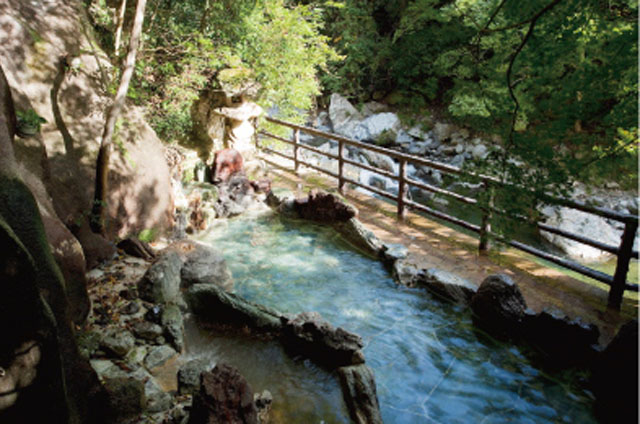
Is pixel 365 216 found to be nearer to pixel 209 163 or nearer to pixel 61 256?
pixel 209 163

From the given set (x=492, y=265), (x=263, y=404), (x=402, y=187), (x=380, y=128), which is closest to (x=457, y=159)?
(x=380, y=128)

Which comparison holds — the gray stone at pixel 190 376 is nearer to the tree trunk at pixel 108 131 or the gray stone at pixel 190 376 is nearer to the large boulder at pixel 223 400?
the large boulder at pixel 223 400

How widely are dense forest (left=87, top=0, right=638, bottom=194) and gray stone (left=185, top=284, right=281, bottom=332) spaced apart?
8.92 ft

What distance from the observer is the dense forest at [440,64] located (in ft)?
7.98

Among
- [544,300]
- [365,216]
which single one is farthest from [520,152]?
[365,216]

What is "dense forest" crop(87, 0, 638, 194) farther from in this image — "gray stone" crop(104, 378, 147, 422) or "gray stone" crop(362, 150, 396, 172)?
"gray stone" crop(104, 378, 147, 422)

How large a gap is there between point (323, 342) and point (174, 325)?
4.98ft

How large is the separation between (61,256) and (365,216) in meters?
4.87

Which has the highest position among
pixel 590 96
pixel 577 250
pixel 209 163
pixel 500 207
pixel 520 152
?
pixel 590 96

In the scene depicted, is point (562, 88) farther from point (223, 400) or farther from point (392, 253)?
point (392, 253)

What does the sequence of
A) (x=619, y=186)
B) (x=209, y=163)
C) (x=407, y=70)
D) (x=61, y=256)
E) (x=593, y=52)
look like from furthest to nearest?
(x=407, y=70), (x=619, y=186), (x=209, y=163), (x=61, y=256), (x=593, y=52)

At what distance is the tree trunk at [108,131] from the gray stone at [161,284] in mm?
1098

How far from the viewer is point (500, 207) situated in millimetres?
2850

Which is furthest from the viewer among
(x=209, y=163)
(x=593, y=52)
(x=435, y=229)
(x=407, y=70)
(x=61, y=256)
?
(x=407, y=70)
